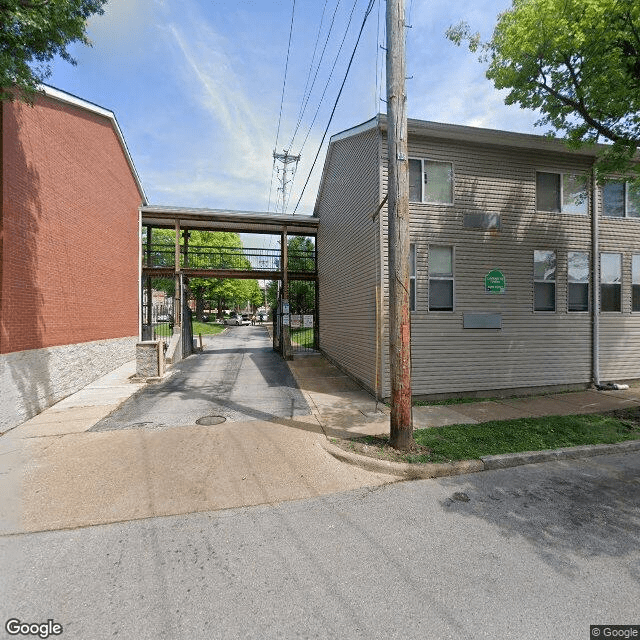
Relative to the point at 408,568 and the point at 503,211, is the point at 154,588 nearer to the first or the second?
the point at 408,568

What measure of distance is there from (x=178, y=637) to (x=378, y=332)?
5.94 meters

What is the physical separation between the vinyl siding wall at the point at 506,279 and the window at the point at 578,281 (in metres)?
0.18

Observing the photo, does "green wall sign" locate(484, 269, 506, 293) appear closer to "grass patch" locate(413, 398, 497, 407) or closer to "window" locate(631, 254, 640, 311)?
"grass patch" locate(413, 398, 497, 407)

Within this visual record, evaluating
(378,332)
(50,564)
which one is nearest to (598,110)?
(378,332)

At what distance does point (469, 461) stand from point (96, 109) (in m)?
14.0

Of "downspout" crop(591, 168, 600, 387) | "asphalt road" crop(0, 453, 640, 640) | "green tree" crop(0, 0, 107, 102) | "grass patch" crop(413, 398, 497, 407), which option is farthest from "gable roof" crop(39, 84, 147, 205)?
"downspout" crop(591, 168, 600, 387)

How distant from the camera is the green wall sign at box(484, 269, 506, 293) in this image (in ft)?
28.6

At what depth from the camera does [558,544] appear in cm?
317

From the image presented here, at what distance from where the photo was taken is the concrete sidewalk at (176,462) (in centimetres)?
380

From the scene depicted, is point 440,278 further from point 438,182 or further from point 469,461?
point 469,461

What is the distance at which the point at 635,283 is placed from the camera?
32.2ft

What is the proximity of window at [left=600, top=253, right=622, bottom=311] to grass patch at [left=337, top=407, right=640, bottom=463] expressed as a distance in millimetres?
4149

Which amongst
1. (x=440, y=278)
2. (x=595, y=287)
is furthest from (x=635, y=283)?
(x=440, y=278)

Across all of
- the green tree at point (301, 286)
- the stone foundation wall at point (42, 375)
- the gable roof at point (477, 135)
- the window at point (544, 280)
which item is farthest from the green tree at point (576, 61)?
the green tree at point (301, 286)
